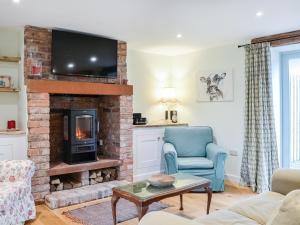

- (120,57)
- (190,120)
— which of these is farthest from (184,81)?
(120,57)

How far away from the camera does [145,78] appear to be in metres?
5.11

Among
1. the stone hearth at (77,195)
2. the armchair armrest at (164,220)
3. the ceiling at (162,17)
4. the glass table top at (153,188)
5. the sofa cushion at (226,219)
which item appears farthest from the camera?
the stone hearth at (77,195)

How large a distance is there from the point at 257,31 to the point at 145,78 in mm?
2100

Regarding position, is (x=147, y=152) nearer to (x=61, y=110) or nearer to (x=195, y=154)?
(x=195, y=154)

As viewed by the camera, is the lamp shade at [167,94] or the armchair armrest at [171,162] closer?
the armchair armrest at [171,162]

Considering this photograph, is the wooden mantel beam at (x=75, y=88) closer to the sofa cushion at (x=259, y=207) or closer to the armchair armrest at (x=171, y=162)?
the armchair armrest at (x=171, y=162)

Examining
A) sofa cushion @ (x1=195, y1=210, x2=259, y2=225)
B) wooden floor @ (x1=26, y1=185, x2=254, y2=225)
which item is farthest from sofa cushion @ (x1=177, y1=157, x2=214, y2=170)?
sofa cushion @ (x1=195, y1=210, x2=259, y2=225)

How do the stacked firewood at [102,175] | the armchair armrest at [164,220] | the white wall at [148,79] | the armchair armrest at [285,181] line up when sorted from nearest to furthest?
1. the armchair armrest at [164,220]
2. the armchair armrest at [285,181]
3. the stacked firewood at [102,175]
4. the white wall at [148,79]

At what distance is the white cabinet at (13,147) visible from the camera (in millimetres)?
3438

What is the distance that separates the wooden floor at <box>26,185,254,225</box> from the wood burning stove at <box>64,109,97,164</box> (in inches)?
27.3

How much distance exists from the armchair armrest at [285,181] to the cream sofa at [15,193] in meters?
2.48

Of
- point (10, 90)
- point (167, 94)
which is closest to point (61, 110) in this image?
point (10, 90)

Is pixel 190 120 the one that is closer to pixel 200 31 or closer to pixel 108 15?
pixel 200 31

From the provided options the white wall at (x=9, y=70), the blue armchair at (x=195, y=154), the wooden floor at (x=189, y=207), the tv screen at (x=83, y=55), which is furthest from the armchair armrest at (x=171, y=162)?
the white wall at (x=9, y=70)
